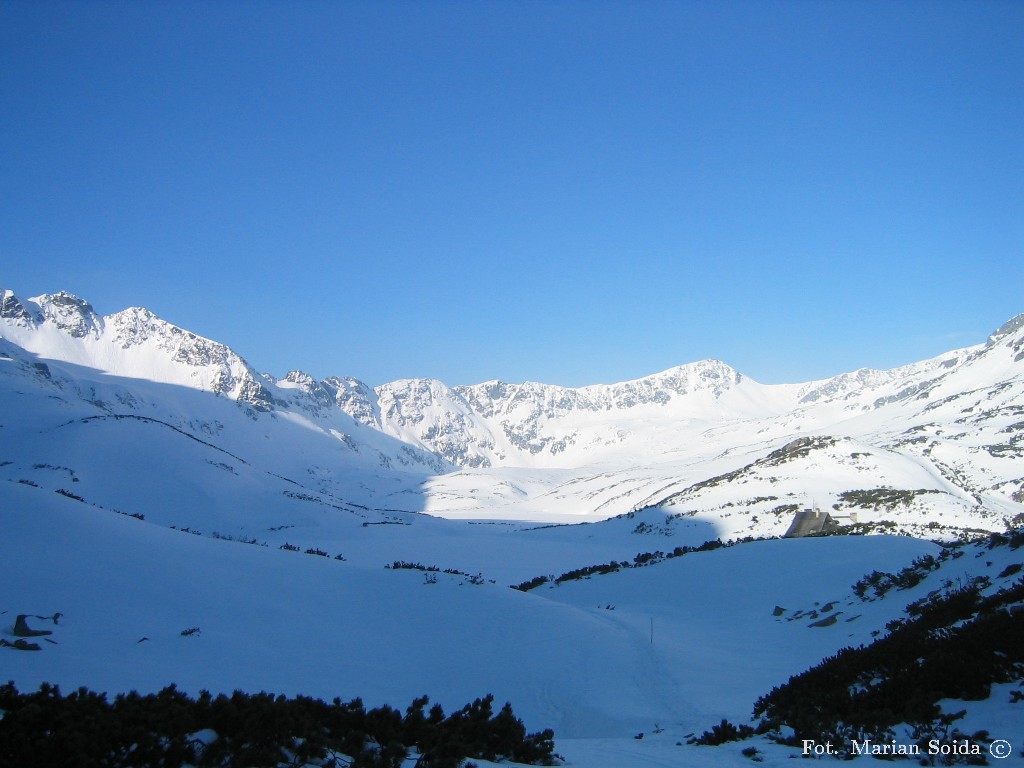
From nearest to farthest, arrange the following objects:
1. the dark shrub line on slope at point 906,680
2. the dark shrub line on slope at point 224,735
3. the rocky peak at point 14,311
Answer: the dark shrub line on slope at point 224,735, the dark shrub line on slope at point 906,680, the rocky peak at point 14,311

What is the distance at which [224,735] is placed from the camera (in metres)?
5.54

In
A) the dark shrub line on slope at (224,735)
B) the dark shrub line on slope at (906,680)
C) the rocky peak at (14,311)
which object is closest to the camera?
the dark shrub line on slope at (224,735)

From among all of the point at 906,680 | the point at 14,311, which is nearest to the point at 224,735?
the point at 906,680

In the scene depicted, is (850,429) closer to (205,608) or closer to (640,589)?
(640,589)

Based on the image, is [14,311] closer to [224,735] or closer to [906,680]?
[224,735]

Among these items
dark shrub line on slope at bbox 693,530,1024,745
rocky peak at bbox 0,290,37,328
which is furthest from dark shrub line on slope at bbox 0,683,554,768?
rocky peak at bbox 0,290,37,328

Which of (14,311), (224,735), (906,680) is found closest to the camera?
(224,735)

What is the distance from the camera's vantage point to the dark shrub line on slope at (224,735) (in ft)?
15.3

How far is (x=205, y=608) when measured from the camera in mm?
13492

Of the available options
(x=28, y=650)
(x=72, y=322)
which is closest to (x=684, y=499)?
(x=28, y=650)

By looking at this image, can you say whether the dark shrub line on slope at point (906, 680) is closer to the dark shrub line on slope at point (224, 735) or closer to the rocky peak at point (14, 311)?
the dark shrub line on slope at point (224, 735)

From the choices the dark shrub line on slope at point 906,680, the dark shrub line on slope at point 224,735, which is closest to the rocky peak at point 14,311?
the dark shrub line on slope at point 224,735

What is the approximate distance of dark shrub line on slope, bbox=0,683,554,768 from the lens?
4.65 m

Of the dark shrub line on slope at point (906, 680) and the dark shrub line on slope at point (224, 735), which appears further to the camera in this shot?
the dark shrub line on slope at point (906, 680)
